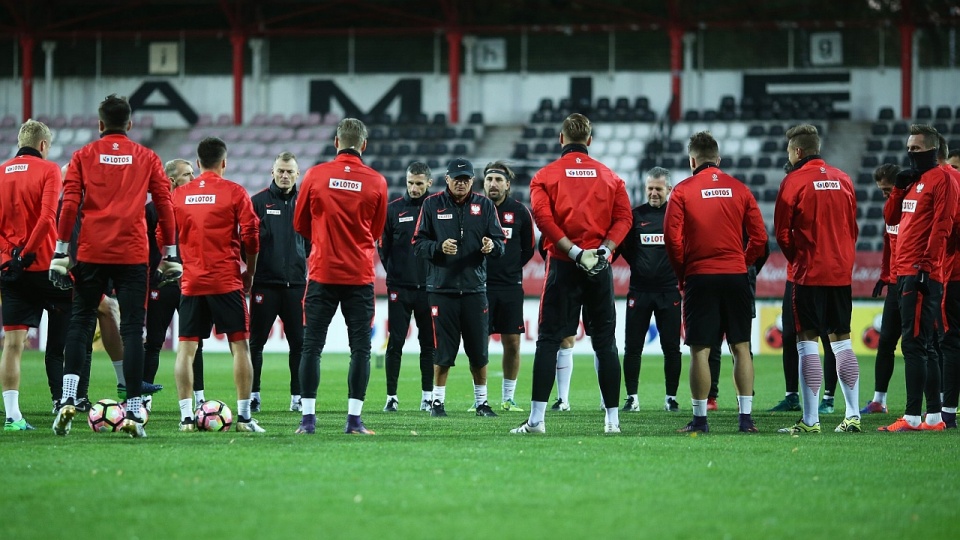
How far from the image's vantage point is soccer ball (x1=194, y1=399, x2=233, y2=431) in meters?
9.22

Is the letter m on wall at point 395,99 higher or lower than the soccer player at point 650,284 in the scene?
higher

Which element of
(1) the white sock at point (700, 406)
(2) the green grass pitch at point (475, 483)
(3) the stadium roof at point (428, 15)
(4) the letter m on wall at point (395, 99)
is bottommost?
(2) the green grass pitch at point (475, 483)

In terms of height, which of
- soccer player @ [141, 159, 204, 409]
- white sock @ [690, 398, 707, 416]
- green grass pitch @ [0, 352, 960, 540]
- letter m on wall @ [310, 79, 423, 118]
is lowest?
green grass pitch @ [0, 352, 960, 540]

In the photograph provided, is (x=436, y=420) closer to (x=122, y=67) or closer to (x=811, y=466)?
(x=811, y=466)

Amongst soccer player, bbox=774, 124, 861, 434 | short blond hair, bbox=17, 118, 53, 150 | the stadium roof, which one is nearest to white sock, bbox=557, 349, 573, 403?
soccer player, bbox=774, 124, 861, 434

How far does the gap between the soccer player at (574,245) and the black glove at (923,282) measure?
2363 millimetres

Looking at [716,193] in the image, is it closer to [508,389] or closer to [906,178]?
[906,178]

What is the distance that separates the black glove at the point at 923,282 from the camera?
31.7ft

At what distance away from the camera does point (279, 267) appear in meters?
11.3

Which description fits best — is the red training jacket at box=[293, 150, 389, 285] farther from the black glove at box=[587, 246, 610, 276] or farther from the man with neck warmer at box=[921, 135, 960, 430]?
the man with neck warmer at box=[921, 135, 960, 430]

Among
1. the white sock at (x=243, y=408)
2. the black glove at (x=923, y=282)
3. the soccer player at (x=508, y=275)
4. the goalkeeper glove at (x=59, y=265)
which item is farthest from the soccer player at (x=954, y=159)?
the goalkeeper glove at (x=59, y=265)

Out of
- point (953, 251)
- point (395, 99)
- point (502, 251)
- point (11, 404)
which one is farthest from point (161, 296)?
point (395, 99)

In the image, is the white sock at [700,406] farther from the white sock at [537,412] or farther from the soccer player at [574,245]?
the white sock at [537,412]

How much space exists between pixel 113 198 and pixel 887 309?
6.38 meters
